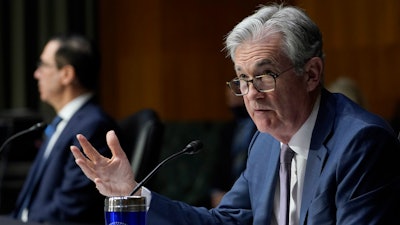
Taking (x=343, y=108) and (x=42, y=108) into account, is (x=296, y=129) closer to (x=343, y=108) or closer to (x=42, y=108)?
(x=343, y=108)

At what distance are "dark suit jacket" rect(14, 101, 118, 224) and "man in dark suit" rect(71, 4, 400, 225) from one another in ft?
4.67

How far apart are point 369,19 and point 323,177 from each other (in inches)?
162

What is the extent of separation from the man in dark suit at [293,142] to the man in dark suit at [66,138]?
4.72ft

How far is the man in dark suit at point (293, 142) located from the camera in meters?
2.50

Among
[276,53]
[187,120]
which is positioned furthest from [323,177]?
[187,120]

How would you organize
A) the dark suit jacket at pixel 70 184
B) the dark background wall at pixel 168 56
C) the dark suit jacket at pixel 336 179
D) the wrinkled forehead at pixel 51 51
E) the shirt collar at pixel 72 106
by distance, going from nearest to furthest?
the dark suit jacket at pixel 336 179
the dark suit jacket at pixel 70 184
the shirt collar at pixel 72 106
the wrinkled forehead at pixel 51 51
the dark background wall at pixel 168 56

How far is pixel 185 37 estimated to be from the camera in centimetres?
746

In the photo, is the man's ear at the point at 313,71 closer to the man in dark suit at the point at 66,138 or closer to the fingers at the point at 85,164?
the fingers at the point at 85,164

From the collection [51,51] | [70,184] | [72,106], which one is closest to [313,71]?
[70,184]

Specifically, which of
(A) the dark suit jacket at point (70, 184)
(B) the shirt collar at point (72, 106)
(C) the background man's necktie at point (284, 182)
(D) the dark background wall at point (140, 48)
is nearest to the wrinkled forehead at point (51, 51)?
(B) the shirt collar at point (72, 106)

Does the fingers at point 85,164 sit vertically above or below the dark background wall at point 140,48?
above

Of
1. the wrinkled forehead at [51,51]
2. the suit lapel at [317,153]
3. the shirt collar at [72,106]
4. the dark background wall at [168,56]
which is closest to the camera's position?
the suit lapel at [317,153]

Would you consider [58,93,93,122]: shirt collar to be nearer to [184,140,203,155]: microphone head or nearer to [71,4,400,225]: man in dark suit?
[71,4,400,225]: man in dark suit

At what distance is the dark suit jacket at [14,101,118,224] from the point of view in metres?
4.16
